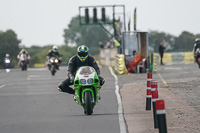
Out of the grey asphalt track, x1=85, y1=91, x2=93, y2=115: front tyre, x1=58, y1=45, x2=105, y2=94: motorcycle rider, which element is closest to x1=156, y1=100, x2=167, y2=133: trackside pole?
the grey asphalt track

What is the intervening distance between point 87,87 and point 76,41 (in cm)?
17707

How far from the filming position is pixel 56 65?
38.5 m

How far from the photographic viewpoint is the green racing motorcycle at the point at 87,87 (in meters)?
15.1

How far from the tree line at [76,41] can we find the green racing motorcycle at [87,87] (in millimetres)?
45581

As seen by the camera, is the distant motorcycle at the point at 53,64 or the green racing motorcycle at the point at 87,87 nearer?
Result: the green racing motorcycle at the point at 87,87

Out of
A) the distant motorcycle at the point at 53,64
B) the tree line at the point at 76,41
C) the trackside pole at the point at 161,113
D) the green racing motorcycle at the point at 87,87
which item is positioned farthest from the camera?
the tree line at the point at 76,41

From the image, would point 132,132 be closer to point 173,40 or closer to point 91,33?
point 173,40

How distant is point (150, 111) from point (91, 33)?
173 m

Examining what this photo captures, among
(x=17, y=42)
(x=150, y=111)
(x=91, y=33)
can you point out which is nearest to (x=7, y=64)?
(x=17, y=42)

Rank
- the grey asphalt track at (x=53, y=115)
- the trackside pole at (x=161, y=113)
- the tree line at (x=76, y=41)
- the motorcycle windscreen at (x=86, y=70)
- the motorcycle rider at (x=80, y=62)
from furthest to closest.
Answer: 1. the tree line at (x=76, y=41)
2. the motorcycle rider at (x=80, y=62)
3. the motorcycle windscreen at (x=86, y=70)
4. the grey asphalt track at (x=53, y=115)
5. the trackside pole at (x=161, y=113)

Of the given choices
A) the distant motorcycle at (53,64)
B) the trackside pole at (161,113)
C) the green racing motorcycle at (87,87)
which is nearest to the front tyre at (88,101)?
the green racing motorcycle at (87,87)

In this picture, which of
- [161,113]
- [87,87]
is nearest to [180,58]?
[87,87]

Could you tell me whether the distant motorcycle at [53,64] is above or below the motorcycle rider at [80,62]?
below

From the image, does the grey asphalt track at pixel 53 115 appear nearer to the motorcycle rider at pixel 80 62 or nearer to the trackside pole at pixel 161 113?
the motorcycle rider at pixel 80 62
